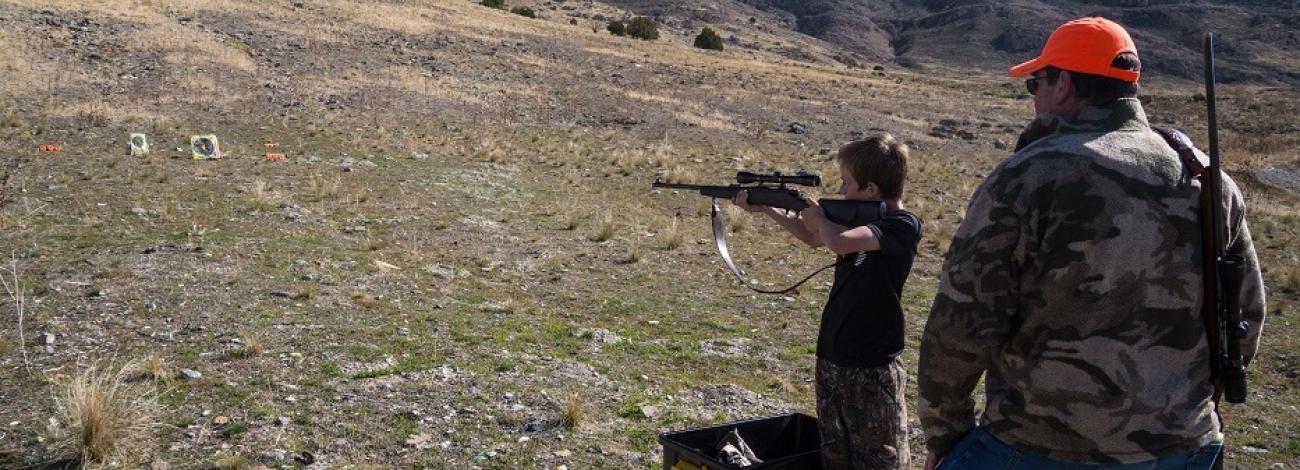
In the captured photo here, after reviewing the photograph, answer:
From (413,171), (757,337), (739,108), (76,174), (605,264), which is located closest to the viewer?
(757,337)

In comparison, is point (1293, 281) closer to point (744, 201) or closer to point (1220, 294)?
point (744, 201)

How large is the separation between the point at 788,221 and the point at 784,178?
207 millimetres

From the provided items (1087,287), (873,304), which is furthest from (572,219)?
(1087,287)

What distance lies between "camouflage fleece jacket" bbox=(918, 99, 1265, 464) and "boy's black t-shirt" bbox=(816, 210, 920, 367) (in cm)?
121

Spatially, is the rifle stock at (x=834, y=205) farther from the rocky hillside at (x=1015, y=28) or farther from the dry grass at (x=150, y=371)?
the rocky hillside at (x=1015, y=28)

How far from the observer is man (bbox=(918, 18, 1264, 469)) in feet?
7.91

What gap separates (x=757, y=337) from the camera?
8.56m

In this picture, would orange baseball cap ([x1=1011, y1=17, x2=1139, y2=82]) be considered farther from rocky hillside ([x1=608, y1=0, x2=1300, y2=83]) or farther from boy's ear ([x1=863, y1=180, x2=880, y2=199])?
rocky hillside ([x1=608, y1=0, x2=1300, y2=83])

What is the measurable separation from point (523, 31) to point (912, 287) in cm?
2776

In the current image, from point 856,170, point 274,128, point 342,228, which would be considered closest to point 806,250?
point 342,228

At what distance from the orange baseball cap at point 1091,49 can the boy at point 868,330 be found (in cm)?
124

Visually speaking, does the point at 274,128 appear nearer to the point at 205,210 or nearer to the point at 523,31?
the point at 205,210

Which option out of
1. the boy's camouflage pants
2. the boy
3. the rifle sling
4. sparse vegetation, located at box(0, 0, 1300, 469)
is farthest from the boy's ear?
sparse vegetation, located at box(0, 0, 1300, 469)

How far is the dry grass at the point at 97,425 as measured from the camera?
462cm
